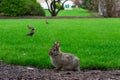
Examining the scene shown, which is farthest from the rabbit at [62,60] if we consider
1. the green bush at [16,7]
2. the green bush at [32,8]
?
the green bush at [32,8]

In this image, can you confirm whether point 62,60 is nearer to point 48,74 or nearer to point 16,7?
point 48,74

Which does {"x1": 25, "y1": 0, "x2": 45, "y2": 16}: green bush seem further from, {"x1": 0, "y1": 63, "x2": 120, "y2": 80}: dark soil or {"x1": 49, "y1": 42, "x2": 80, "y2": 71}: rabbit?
{"x1": 49, "y1": 42, "x2": 80, "y2": 71}: rabbit

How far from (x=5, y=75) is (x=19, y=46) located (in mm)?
4080

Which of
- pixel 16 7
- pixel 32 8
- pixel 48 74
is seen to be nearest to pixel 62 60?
pixel 48 74

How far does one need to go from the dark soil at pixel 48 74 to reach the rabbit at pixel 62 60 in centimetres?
12

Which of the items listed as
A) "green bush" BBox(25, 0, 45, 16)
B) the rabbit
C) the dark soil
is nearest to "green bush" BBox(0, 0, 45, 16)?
"green bush" BBox(25, 0, 45, 16)

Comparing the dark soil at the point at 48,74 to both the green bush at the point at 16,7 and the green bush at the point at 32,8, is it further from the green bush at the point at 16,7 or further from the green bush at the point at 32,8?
the green bush at the point at 32,8

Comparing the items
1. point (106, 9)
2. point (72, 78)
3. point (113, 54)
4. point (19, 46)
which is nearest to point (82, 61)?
point (113, 54)

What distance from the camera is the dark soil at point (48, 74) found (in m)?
8.68

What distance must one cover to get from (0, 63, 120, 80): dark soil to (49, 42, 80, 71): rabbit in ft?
0.40

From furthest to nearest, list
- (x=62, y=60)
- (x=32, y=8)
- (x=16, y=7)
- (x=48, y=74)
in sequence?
(x=32, y=8)
(x=16, y=7)
(x=62, y=60)
(x=48, y=74)

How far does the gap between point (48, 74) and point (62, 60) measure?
0.41 m

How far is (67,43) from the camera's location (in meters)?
13.8

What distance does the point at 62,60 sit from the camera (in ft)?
30.3
